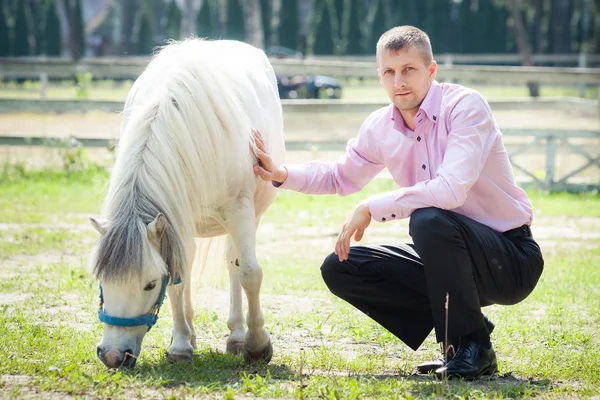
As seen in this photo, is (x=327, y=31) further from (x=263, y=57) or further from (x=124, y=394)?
(x=124, y=394)

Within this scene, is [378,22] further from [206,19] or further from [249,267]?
[249,267]

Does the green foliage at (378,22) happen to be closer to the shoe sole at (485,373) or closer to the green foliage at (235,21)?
the green foliage at (235,21)

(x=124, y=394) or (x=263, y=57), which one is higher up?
(x=263, y=57)

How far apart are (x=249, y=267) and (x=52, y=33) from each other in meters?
36.8

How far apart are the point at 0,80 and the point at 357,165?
23.1m

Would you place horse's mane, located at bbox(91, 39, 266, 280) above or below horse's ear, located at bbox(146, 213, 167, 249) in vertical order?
above

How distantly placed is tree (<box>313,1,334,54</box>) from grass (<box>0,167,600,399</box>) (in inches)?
1152

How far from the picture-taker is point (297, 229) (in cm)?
865

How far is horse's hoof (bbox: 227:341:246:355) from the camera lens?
4.41m

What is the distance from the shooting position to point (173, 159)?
3625mm

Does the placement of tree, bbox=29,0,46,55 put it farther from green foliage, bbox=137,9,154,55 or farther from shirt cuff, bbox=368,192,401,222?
shirt cuff, bbox=368,192,401,222

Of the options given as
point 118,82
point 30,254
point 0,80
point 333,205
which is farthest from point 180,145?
point 118,82

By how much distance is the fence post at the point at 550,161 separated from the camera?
10.9 m

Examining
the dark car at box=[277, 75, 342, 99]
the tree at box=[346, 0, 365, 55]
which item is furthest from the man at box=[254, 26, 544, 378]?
the tree at box=[346, 0, 365, 55]
